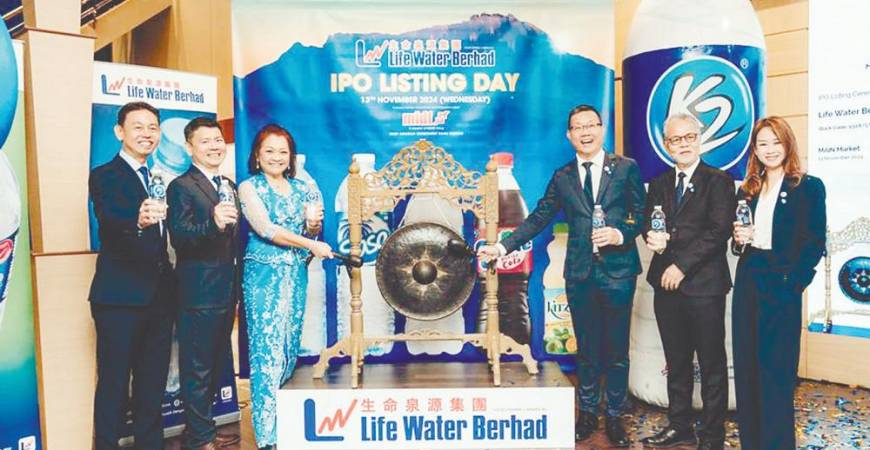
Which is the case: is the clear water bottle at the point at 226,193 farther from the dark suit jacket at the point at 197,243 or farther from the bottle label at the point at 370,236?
the bottle label at the point at 370,236

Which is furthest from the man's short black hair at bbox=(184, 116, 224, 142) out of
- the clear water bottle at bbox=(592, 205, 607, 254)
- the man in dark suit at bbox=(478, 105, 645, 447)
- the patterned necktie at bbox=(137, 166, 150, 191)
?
the clear water bottle at bbox=(592, 205, 607, 254)

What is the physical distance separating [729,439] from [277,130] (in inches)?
107

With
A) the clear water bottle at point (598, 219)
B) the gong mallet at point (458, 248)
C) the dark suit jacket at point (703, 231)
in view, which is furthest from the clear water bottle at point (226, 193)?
the dark suit jacket at point (703, 231)

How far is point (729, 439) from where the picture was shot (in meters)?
3.50

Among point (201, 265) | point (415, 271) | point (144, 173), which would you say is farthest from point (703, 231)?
point (144, 173)

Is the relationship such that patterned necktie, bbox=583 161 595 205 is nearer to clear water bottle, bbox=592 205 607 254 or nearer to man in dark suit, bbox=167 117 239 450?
clear water bottle, bbox=592 205 607 254

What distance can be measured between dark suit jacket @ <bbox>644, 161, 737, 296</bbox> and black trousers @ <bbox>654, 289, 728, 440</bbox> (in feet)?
0.28

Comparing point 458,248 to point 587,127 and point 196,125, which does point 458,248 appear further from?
point 196,125

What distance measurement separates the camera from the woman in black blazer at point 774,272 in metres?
2.88

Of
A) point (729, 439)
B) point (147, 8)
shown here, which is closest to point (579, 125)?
point (729, 439)

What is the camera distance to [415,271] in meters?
3.57

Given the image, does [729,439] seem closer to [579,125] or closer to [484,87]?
[579,125]

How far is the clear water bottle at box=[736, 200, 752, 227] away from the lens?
299 cm

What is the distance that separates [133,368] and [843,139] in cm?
433
